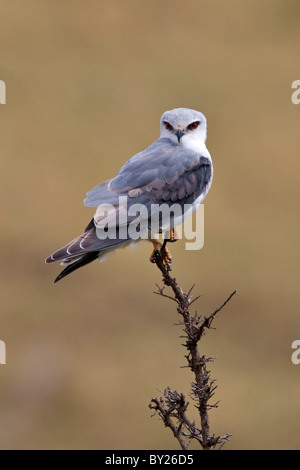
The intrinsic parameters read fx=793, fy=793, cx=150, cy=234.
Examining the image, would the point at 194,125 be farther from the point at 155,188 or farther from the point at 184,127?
the point at 155,188

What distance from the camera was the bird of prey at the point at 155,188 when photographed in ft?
15.9

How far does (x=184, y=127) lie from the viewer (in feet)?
17.6

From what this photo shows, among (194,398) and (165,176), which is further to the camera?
(165,176)

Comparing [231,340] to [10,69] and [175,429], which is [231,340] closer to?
[10,69]

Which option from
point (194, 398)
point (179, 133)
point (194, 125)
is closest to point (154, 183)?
point (179, 133)

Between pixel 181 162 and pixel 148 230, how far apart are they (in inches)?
22.1

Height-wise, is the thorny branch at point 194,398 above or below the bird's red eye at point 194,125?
below

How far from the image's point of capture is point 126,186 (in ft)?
16.6

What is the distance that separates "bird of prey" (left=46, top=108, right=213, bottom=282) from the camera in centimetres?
485

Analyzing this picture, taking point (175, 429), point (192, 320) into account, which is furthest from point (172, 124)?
point (175, 429)

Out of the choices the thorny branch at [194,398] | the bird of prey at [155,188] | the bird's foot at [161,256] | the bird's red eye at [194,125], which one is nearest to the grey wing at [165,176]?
the bird of prey at [155,188]

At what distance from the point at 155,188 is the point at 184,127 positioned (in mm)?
527

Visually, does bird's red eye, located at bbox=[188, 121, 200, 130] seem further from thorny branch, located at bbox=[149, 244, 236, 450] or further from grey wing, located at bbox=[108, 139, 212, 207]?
thorny branch, located at bbox=[149, 244, 236, 450]

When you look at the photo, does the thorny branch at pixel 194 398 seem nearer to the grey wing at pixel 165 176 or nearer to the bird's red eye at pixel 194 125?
the grey wing at pixel 165 176
